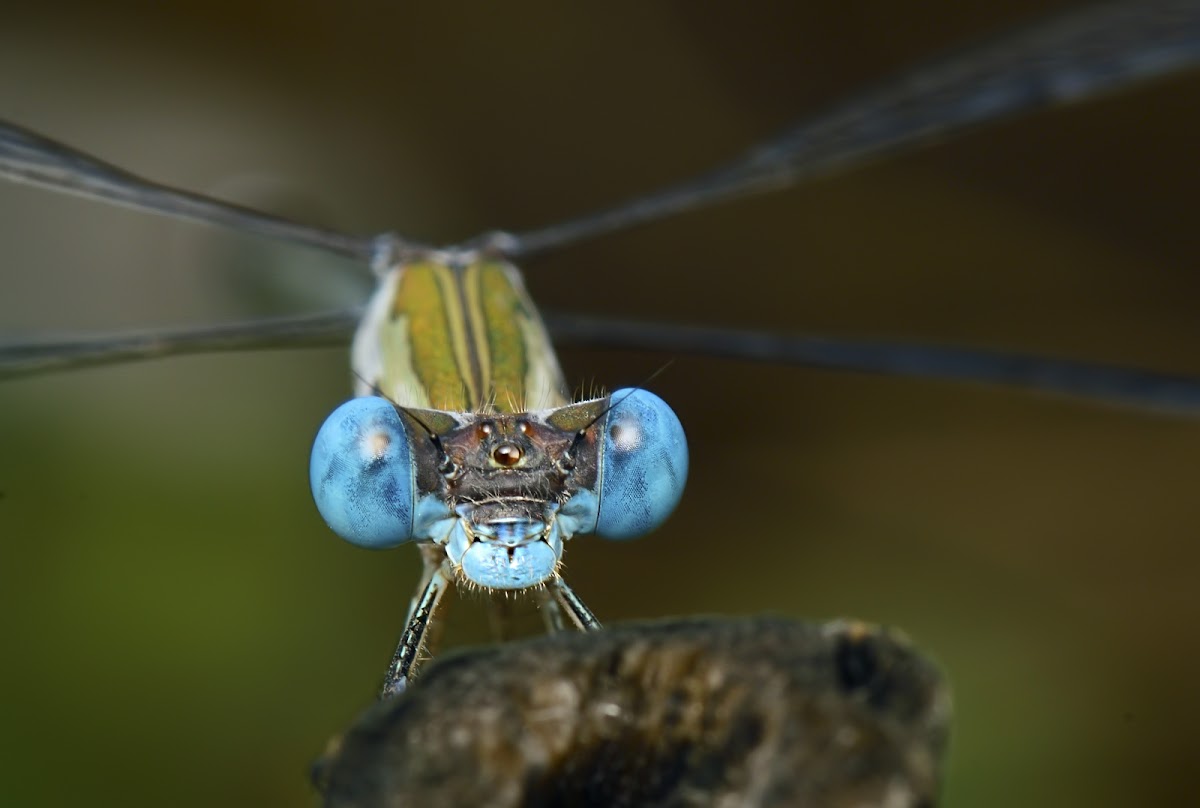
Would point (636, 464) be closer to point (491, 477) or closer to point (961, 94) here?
point (491, 477)

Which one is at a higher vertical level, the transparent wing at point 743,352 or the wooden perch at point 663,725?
the transparent wing at point 743,352

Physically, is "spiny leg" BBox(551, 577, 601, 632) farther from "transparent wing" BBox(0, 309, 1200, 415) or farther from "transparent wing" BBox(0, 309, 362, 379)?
"transparent wing" BBox(0, 309, 362, 379)

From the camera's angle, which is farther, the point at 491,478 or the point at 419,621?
the point at 419,621

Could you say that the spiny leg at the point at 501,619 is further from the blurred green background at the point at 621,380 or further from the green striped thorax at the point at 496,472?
the green striped thorax at the point at 496,472

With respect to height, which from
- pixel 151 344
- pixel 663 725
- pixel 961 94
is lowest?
pixel 663 725

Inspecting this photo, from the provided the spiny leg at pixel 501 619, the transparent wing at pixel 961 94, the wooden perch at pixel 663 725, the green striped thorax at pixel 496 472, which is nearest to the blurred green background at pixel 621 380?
the spiny leg at pixel 501 619

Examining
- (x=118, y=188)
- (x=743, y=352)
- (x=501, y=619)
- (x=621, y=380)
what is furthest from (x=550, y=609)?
(x=621, y=380)
